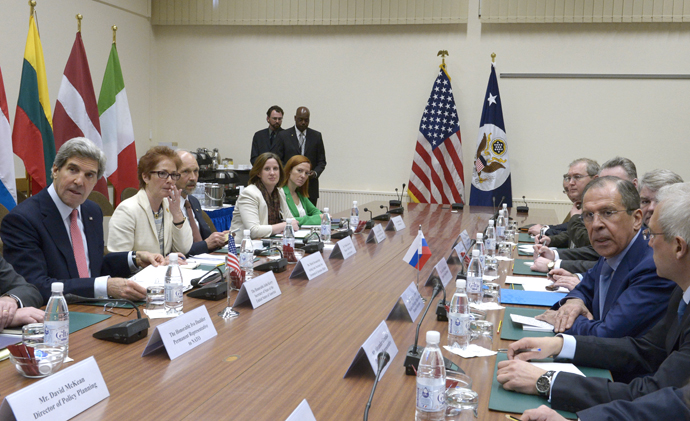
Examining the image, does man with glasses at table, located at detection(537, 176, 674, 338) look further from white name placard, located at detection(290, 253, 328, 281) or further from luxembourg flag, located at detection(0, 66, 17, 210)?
luxembourg flag, located at detection(0, 66, 17, 210)

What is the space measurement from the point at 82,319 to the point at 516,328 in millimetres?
1561

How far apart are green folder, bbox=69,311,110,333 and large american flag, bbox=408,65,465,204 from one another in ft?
19.8

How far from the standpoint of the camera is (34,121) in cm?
524

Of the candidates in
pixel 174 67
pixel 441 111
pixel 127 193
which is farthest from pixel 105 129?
pixel 441 111

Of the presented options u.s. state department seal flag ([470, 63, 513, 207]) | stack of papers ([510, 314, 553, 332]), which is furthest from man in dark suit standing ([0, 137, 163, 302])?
u.s. state department seal flag ([470, 63, 513, 207])

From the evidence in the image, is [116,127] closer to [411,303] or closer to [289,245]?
[289,245]

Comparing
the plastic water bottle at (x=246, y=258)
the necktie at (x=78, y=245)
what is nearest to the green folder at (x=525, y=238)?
the plastic water bottle at (x=246, y=258)

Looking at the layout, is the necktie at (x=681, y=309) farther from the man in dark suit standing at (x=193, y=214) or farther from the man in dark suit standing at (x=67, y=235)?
the man in dark suit standing at (x=193, y=214)

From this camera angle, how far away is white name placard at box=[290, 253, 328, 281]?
2.84 meters

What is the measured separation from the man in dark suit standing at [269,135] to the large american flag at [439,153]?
190 cm

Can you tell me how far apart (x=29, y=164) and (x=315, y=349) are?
437 centimetres

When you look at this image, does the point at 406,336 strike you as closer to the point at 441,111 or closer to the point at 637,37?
the point at 441,111

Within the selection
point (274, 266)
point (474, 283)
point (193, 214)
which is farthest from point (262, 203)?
point (474, 283)

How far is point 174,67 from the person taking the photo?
877 centimetres
